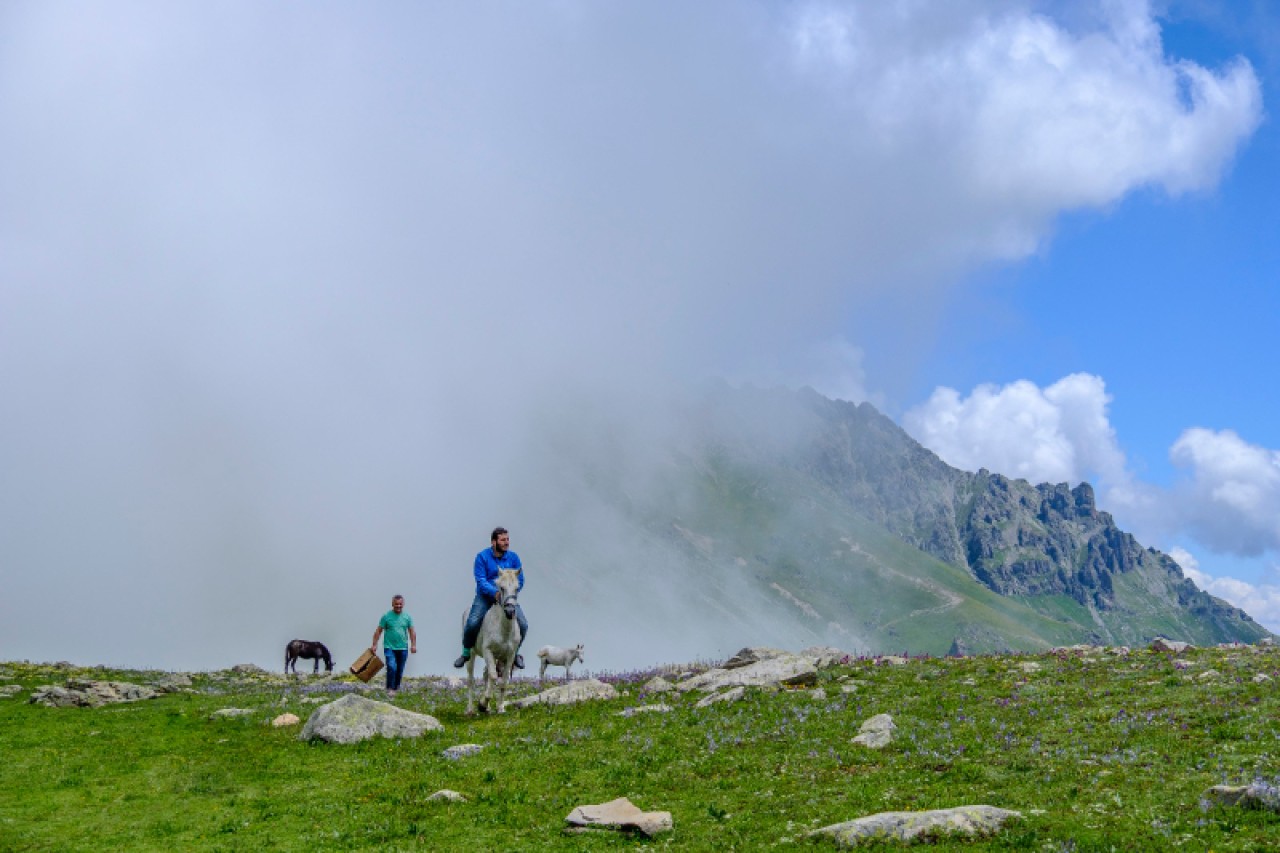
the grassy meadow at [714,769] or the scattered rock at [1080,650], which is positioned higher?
the scattered rock at [1080,650]

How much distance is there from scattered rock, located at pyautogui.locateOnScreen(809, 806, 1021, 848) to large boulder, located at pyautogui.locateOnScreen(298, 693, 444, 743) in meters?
13.9

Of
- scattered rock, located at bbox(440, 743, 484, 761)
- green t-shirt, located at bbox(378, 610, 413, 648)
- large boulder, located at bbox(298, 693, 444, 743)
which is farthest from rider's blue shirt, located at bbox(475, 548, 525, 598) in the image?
green t-shirt, located at bbox(378, 610, 413, 648)

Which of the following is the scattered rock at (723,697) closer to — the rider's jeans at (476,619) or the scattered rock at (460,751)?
the rider's jeans at (476,619)

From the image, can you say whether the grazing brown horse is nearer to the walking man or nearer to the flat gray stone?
the walking man

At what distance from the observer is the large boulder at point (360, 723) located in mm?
22953

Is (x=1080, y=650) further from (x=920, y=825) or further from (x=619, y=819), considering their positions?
(x=619, y=819)

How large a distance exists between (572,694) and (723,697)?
5.78 meters

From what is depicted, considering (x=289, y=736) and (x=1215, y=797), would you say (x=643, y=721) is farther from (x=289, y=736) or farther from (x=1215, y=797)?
(x=1215, y=797)

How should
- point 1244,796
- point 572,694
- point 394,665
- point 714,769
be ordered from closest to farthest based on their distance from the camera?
1. point 1244,796
2. point 714,769
3. point 572,694
4. point 394,665

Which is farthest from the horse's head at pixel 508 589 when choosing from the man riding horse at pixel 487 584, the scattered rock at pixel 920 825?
the scattered rock at pixel 920 825

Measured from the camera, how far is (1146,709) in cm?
2170

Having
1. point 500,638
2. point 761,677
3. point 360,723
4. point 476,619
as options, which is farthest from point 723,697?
point 360,723

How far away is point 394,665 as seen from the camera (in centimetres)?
3619

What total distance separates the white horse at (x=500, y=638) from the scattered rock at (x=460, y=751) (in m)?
5.18
